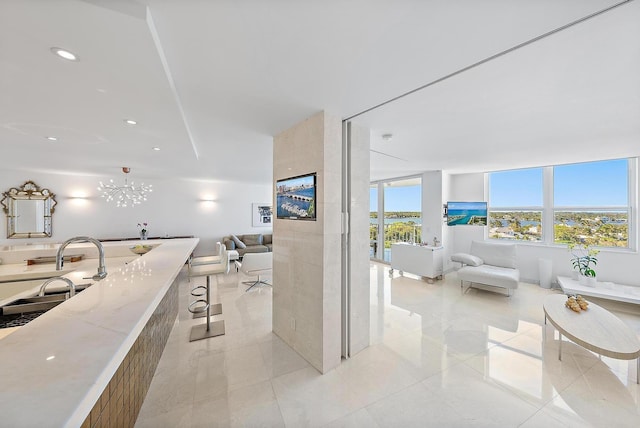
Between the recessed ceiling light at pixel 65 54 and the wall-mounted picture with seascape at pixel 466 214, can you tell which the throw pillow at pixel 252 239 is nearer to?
Result: the wall-mounted picture with seascape at pixel 466 214

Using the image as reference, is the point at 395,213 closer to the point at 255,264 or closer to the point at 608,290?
the point at 608,290

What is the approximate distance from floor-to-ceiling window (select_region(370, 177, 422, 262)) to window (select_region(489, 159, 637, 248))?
5.27 feet

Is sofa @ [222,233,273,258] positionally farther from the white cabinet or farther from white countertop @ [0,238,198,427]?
white countertop @ [0,238,198,427]

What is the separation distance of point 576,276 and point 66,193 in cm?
1064

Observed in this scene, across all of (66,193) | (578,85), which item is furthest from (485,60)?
(66,193)

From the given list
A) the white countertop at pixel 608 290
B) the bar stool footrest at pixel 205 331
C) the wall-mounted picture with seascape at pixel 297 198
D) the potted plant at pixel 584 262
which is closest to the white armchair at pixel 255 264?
the bar stool footrest at pixel 205 331

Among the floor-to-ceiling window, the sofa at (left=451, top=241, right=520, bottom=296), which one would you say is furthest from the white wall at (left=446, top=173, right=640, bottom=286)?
the floor-to-ceiling window

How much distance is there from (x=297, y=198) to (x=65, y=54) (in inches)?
69.0

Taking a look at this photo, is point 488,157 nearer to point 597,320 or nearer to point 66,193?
point 597,320

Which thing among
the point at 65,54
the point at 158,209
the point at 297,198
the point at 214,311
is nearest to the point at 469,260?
the point at 297,198

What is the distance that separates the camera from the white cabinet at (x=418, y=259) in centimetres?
477

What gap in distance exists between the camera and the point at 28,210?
5.25 meters

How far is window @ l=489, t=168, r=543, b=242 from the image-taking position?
16.1 ft

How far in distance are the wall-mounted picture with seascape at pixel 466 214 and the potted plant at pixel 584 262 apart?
148 cm
